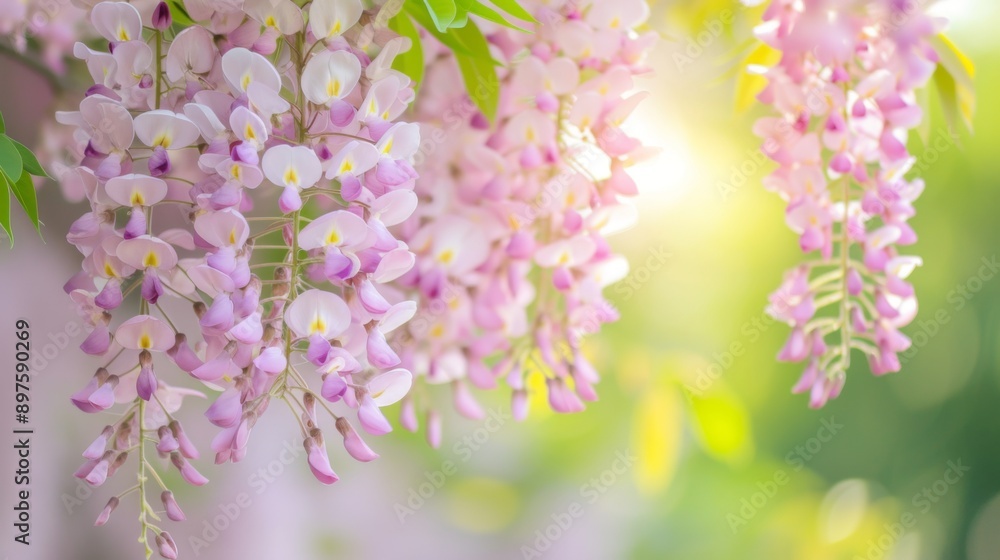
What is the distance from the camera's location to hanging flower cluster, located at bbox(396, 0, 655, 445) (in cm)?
68

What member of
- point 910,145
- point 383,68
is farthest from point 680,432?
point 383,68

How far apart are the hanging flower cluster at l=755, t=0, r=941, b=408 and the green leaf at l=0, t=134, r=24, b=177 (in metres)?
0.60

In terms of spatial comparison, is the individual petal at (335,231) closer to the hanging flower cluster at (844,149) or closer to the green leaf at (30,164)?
the green leaf at (30,164)

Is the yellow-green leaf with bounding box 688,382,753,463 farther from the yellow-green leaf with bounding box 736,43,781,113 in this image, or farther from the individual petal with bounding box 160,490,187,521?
the individual petal with bounding box 160,490,187,521

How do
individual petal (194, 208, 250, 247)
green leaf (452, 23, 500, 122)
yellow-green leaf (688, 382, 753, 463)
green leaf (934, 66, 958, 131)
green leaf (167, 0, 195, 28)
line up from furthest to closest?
yellow-green leaf (688, 382, 753, 463)
green leaf (934, 66, 958, 131)
green leaf (452, 23, 500, 122)
green leaf (167, 0, 195, 28)
individual petal (194, 208, 250, 247)

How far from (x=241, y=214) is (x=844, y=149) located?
0.52 m

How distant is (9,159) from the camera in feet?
1.61

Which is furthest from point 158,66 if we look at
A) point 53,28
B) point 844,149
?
point 844,149

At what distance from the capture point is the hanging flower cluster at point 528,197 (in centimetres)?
68

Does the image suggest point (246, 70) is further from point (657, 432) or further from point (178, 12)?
point (657, 432)

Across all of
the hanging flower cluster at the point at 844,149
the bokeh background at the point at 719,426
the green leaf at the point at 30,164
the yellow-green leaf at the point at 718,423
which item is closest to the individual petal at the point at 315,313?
the green leaf at the point at 30,164

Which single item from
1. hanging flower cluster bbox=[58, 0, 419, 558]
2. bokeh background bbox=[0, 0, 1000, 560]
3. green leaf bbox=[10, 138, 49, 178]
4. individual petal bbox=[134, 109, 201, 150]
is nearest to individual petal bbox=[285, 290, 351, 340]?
A: hanging flower cluster bbox=[58, 0, 419, 558]

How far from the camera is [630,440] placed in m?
1.29

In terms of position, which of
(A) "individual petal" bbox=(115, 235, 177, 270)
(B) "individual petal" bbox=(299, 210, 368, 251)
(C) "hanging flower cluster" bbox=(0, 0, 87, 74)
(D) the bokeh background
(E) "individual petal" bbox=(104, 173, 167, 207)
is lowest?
(D) the bokeh background
